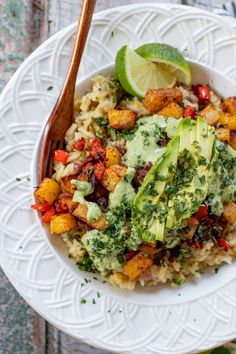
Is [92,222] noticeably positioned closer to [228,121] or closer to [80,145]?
[80,145]

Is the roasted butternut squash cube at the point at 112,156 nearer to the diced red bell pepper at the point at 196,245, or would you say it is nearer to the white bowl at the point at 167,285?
the white bowl at the point at 167,285

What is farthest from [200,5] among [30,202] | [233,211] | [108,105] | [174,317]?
[174,317]

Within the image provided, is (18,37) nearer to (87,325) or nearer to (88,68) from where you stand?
(88,68)

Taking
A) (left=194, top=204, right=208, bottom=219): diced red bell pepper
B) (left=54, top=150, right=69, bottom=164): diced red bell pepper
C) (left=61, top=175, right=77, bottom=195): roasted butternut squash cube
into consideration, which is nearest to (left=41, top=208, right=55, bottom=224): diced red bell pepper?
(left=61, top=175, right=77, bottom=195): roasted butternut squash cube

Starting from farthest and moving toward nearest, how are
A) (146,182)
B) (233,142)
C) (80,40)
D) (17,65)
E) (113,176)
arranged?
1. (17,65)
2. (233,142)
3. (80,40)
4. (113,176)
5. (146,182)

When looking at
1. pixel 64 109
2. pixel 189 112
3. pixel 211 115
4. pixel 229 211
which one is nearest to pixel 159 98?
pixel 189 112

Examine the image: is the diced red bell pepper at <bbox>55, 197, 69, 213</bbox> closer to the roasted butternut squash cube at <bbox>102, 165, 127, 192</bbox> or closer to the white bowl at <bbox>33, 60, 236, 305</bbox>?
the white bowl at <bbox>33, 60, 236, 305</bbox>
